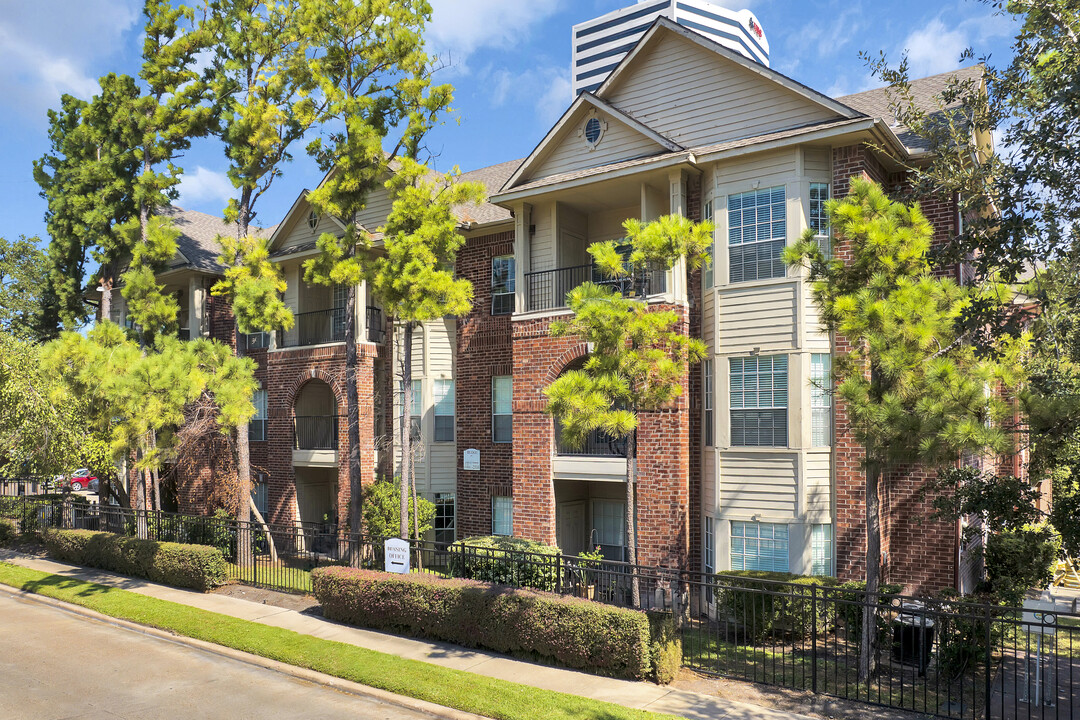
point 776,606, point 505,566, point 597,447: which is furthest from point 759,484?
point 505,566

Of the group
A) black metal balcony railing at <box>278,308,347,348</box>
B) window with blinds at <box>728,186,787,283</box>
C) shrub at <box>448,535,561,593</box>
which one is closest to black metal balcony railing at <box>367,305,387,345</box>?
black metal balcony railing at <box>278,308,347,348</box>

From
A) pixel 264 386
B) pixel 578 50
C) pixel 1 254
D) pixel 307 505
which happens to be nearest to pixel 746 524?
pixel 307 505

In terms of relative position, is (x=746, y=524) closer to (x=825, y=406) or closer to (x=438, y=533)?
(x=825, y=406)

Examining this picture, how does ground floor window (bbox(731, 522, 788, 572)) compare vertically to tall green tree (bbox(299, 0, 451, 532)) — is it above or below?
below

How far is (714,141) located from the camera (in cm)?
1557

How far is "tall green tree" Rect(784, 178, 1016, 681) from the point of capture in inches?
336

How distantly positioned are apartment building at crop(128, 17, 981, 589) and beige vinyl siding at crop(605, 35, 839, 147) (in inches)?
1.6

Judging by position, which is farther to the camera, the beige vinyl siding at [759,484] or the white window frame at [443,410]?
the white window frame at [443,410]

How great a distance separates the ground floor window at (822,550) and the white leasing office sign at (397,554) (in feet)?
23.9

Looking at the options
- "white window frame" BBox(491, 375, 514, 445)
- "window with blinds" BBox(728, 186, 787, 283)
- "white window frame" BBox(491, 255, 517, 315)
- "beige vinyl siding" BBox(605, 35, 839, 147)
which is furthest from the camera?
"white window frame" BBox(491, 255, 517, 315)

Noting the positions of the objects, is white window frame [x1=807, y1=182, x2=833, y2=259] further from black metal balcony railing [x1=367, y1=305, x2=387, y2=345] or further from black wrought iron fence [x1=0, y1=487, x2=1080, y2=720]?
black metal balcony railing [x1=367, y1=305, x2=387, y2=345]

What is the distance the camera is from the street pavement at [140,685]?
9.62m

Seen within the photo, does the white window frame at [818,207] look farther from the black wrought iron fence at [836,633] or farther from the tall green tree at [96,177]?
the tall green tree at [96,177]

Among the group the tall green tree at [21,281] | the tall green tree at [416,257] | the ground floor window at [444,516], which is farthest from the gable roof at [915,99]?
the tall green tree at [21,281]
